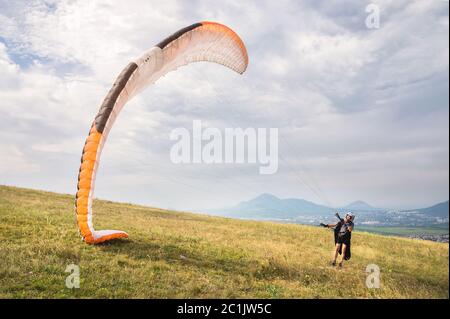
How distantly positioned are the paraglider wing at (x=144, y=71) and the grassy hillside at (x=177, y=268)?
1.71 metres

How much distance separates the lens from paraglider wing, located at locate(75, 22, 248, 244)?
1139 cm

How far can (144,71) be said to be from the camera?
12625mm

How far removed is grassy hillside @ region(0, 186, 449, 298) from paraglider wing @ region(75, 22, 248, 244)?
1710 mm

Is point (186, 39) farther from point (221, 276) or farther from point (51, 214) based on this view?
point (51, 214)

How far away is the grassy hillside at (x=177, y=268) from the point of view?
Result: 9.09m

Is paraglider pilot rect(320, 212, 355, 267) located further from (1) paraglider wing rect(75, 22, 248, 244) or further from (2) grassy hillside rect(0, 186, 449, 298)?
(1) paraglider wing rect(75, 22, 248, 244)

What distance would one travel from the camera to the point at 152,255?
12930 mm

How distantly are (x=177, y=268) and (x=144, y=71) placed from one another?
7369 mm

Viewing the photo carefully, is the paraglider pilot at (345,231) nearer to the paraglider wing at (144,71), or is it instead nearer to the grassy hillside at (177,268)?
the grassy hillside at (177,268)

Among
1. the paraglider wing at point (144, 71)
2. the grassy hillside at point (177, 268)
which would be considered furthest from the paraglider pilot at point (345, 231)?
the paraglider wing at point (144, 71)

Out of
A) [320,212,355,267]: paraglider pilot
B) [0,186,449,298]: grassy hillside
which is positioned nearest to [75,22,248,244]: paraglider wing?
[0,186,449,298]: grassy hillside

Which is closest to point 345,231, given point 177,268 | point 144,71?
point 177,268

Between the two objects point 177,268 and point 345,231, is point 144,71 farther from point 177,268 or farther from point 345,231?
point 345,231
